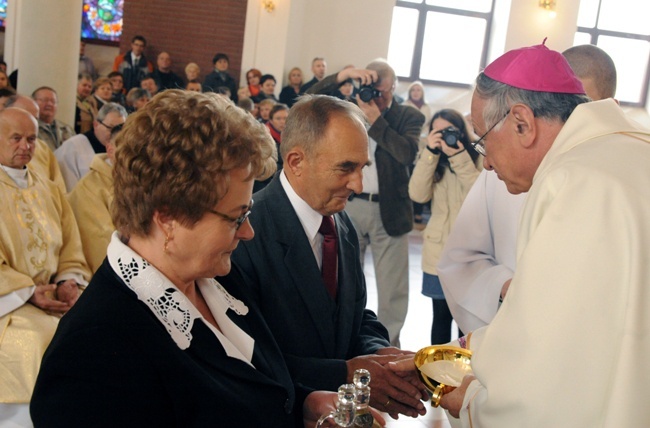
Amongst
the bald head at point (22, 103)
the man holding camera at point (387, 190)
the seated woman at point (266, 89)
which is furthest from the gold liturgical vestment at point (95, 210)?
the seated woman at point (266, 89)

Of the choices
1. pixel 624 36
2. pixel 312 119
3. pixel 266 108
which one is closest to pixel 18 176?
pixel 312 119

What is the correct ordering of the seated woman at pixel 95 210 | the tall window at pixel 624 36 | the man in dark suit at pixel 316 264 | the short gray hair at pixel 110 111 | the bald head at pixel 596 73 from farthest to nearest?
the tall window at pixel 624 36 → the short gray hair at pixel 110 111 → the seated woman at pixel 95 210 → the bald head at pixel 596 73 → the man in dark suit at pixel 316 264

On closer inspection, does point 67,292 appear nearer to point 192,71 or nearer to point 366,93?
point 366,93

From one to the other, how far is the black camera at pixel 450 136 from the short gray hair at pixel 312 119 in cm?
215

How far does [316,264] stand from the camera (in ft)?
7.92

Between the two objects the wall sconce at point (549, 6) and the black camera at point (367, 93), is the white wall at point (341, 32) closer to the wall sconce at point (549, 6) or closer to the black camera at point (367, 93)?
the wall sconce at point (549, 6)

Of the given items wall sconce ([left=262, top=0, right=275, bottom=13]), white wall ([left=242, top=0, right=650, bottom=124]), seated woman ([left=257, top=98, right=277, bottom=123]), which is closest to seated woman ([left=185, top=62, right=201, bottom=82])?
wall sconce ([left=262, top=0, right=275, bottom=13])

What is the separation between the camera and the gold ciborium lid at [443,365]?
2021mm

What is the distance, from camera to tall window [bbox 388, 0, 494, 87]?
14.8 m

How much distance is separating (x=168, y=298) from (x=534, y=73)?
1.14 metres

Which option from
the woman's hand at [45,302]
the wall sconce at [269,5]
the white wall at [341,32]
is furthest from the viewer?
the white wall at [341,32]

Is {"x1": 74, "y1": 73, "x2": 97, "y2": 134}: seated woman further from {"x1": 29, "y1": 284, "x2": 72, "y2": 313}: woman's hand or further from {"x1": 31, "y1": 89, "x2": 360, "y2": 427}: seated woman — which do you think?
{"x1": 31, "y1": 89, "x2": 360, "y2": 427}: seated woman

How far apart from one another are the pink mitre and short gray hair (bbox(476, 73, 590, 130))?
0.02m

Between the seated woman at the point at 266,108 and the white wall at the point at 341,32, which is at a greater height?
the white wall at the point at 341,32
